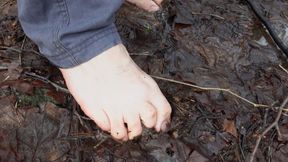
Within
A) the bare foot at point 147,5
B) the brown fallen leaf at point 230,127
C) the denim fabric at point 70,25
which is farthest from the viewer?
the bare foot at point 147,5

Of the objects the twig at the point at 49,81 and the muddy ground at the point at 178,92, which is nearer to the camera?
the muddy ground at the point at 178,92

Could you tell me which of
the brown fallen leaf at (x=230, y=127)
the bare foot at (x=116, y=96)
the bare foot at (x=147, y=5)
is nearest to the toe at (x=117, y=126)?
the bare foot at (x=116, y=96)

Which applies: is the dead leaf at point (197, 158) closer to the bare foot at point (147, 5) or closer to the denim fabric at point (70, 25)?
the denim fabric at point (70, 25)

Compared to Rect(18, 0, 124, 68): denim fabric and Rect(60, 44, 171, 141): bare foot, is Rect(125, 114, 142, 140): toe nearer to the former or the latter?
Rect(60, 44, 171, 141): bare foot

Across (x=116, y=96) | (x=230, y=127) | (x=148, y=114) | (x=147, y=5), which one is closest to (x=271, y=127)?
(x=230, y=127)

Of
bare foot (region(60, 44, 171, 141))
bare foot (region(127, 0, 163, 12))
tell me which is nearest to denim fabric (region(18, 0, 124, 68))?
bare foot (region(60, 44, 171, 141))

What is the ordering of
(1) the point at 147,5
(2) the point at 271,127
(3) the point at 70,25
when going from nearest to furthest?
(3) the point at 70,25
(2) the point at 271,127
(1) the point at 147,5

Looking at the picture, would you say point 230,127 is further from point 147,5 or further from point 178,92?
point 147,5
